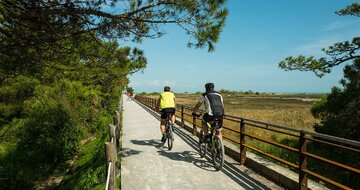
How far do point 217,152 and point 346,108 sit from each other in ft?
21.4

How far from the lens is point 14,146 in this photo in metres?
15.6

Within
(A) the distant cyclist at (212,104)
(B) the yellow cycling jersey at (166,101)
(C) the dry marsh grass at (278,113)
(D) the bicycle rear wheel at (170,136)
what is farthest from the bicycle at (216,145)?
(C) the dry marsh grass at (278,113)

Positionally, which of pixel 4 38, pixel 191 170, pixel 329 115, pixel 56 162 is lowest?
pixel 56 162

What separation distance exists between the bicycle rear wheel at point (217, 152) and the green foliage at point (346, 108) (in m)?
5.53

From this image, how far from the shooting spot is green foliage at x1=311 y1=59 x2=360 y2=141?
10227 millimetres

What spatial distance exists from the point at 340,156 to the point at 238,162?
7.01 meters

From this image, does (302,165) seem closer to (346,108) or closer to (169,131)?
(169,131)

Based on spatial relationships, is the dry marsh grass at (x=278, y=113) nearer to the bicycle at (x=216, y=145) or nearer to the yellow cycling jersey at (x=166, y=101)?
the yellow cycling jersey at (x=166, y=101)

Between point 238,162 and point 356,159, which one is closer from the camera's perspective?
point 238,162

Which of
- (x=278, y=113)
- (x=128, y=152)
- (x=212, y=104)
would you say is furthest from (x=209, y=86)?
(x=278, y=113)

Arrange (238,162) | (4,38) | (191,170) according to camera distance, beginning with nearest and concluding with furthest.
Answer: (4,38)
(191,170)
(238,162)

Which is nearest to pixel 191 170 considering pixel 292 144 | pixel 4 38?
pixel 4 38

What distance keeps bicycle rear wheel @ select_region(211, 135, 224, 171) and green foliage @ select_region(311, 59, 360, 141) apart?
18.1ft

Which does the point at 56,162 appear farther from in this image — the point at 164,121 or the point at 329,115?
the point at 329,115
